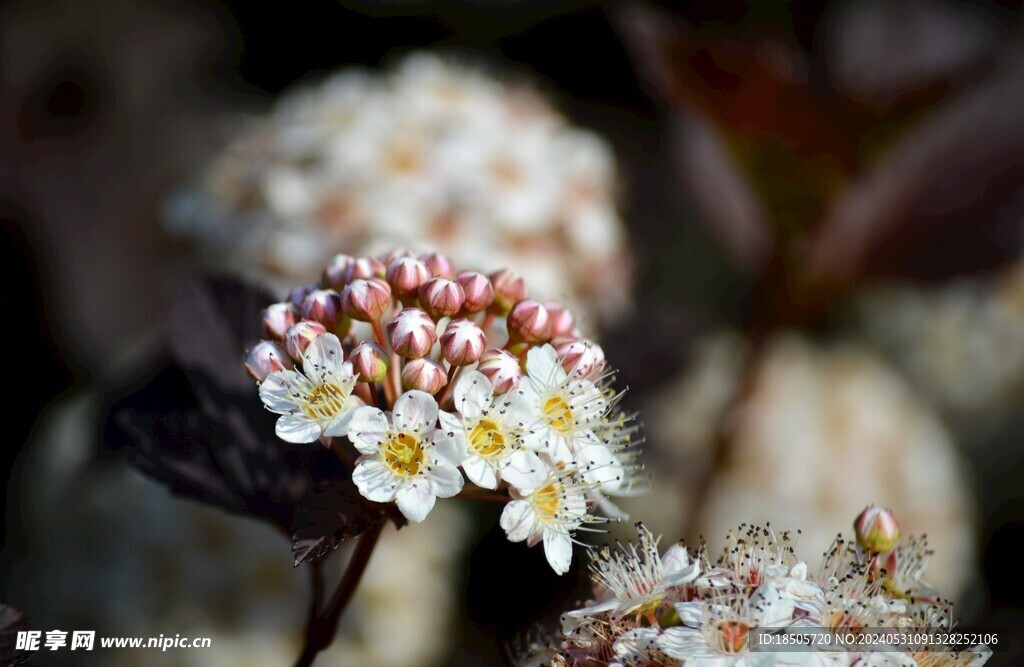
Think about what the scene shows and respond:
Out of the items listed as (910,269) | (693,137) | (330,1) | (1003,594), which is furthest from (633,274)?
(330,1)

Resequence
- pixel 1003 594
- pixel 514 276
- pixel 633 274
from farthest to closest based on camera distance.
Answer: pixel 633 274 < pixel 1003 594 < pixel 514 276

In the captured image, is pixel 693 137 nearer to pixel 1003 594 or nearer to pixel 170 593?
pixel 1003 594

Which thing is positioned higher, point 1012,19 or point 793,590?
point 1012,19

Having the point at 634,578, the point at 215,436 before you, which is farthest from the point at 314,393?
the point at 634,578

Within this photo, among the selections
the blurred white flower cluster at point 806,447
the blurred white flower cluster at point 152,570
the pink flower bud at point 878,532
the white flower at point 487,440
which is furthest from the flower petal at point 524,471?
the blurred white flower cluster at point 806,447

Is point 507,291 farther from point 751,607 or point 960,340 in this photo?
point 960,340

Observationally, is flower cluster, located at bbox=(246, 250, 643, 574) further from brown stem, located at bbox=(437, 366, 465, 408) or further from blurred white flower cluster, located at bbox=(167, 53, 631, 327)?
blurred white flower cluster, located at bbox=(167, 53, 631, 327)

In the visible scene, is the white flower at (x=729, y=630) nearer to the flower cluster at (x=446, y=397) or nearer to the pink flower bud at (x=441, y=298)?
the flower cluster at (x=446, y=397)
